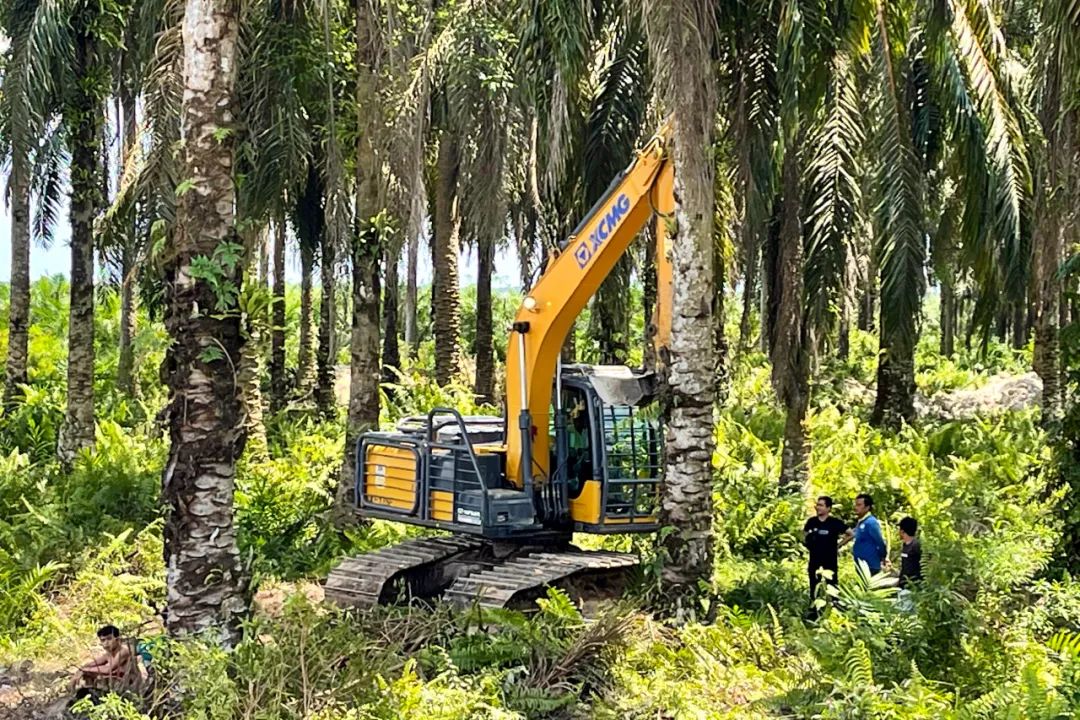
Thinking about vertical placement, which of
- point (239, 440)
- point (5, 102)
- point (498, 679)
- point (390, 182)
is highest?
point (5, 102)

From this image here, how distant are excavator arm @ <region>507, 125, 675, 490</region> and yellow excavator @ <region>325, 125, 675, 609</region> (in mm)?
12

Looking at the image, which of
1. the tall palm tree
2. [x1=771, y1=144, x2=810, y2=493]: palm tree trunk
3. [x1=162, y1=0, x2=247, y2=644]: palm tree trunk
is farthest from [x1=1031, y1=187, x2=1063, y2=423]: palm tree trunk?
the tall palm tree

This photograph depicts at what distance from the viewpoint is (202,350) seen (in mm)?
7527

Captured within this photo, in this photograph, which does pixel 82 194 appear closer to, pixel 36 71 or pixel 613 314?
pixel 36 71

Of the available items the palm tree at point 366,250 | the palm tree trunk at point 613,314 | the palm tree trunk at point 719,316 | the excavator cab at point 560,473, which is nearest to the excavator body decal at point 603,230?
the excavator cab at point 560,473

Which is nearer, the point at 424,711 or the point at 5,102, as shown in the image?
the point at 424,711

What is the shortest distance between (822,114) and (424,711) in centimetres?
973

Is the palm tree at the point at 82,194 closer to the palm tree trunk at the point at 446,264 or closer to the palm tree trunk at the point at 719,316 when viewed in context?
the palm tree trunk at the point at 446,264

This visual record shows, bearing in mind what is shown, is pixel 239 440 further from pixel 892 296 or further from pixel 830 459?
pixel 830 459

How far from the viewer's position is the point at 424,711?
695cm

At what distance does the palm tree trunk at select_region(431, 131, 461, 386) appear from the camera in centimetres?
1900

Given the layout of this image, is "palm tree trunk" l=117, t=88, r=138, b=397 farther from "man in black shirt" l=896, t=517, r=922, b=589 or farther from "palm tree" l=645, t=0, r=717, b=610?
"man in black shirt" l=896, t=517, r=922, b=589

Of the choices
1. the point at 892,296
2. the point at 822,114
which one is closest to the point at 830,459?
the point at 892,296

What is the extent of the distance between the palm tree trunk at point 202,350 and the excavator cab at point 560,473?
9.57 feet
